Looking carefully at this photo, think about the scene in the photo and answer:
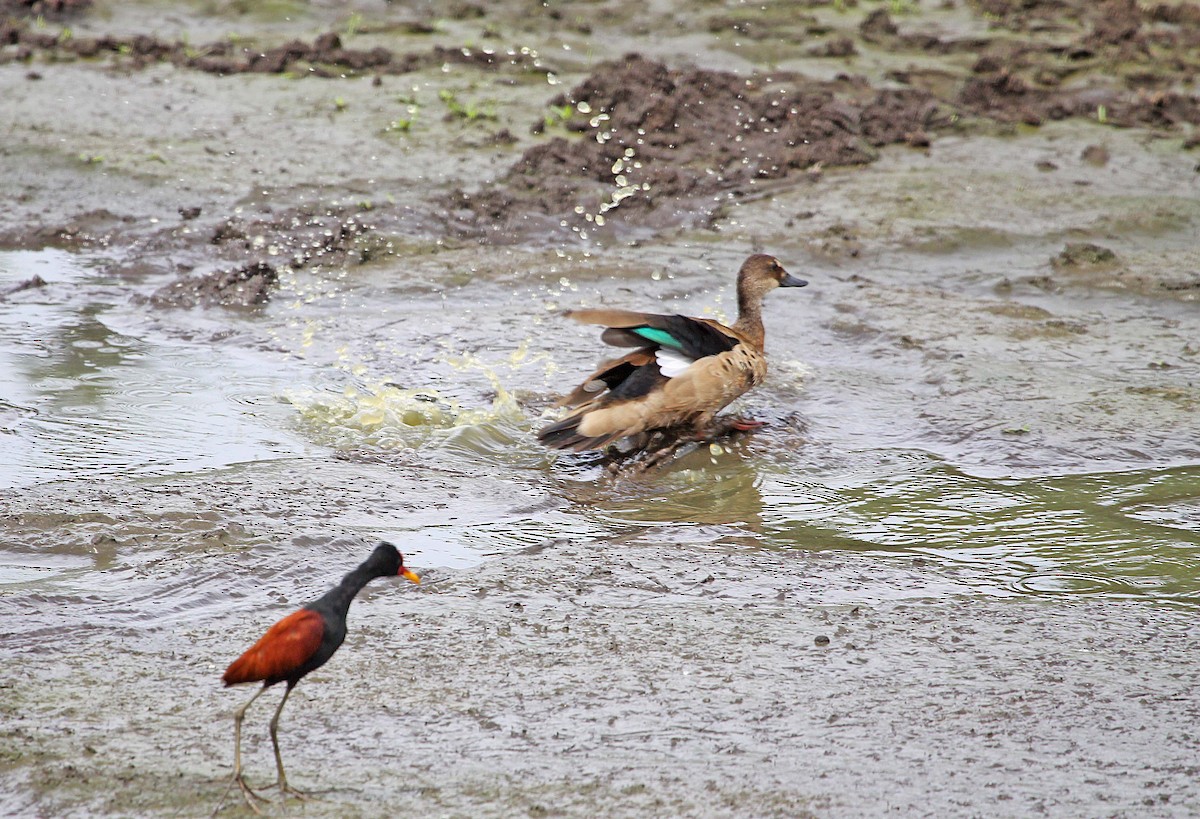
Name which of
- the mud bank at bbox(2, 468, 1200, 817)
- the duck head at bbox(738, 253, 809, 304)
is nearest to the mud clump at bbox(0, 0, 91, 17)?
the duck head at bbox(738, 253, 809, 304)

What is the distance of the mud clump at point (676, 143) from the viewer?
11.0m

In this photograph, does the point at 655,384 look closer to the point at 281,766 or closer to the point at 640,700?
the point at 640,700

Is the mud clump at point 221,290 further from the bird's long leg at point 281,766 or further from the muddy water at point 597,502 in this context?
the bird's long leg at point 281,766

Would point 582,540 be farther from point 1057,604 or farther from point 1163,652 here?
point 1163,652

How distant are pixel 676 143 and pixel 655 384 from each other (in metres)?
5.40

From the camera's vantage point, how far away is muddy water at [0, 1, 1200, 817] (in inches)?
163

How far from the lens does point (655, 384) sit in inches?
280

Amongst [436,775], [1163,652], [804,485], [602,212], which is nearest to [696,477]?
→ [804,485]

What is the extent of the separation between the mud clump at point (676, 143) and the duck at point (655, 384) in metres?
3.64

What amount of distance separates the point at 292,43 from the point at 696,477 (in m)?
8.31

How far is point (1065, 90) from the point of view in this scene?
13367 mm

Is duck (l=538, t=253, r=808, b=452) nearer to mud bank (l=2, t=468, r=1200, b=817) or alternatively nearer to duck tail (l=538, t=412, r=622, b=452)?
duck tail (l=538, t=412, r=622, b=452)

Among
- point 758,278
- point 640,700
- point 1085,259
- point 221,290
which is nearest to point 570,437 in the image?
point 758,278

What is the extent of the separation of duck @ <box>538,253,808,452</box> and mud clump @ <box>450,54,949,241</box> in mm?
3643
